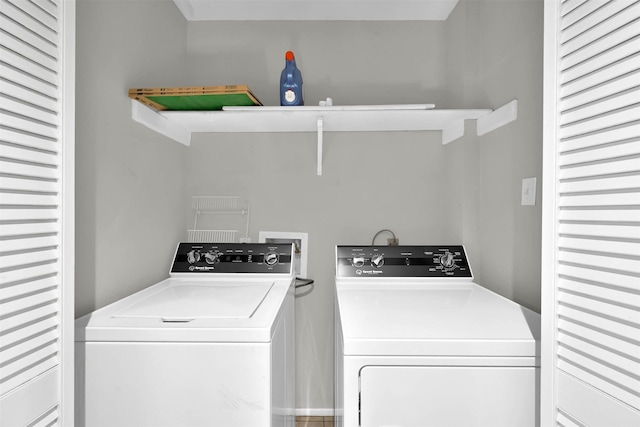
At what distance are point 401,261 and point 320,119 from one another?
33.4 inches

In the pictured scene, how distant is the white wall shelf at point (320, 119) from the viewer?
189 cm

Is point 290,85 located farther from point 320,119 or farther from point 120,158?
point 120,158

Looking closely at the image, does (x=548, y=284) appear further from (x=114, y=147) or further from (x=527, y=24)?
(x=114, y=147)

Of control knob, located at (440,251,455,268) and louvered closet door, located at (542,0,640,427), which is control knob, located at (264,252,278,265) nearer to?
control knob, located at (440,251,455,268)

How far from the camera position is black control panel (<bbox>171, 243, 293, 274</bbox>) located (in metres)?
2.07

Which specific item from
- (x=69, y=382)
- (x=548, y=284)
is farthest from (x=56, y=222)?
(x=548, y=284)

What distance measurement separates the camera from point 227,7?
2291mm

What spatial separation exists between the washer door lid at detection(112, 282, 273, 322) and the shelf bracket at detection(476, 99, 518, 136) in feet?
4.46

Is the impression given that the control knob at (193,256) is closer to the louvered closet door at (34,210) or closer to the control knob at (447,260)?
the louvered closet door at (34,210)

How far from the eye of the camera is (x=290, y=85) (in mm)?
2016

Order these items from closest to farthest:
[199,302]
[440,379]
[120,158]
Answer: [440,379]
[199,302]
[120,158]

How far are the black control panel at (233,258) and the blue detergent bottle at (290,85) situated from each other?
75cm

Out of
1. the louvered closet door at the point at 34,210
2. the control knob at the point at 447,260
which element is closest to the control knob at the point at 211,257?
the louvered closet door at the point at 34,210

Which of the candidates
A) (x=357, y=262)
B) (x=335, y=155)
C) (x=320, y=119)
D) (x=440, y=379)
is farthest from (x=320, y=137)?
Answer: (x=440, y=379)
